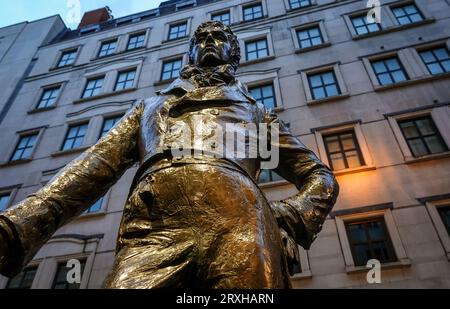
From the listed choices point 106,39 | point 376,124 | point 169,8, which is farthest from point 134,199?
point 169,8

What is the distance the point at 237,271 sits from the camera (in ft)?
4.22

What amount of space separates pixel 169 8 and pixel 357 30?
42.8 ft

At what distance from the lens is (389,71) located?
13.6 m

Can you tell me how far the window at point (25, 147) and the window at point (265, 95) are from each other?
34.2 feet

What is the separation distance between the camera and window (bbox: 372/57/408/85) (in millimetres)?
13289

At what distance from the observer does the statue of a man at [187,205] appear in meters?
1.34

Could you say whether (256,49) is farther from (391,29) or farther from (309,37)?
(391,29)

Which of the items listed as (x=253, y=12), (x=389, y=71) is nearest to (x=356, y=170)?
(x=389, y=71)

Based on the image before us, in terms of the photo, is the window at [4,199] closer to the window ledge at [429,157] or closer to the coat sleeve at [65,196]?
the coat sleeve at [65,196]

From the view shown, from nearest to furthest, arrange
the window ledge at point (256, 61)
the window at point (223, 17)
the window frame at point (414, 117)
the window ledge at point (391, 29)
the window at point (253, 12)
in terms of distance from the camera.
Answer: the window frame at point (414, 117)
the window ledge at point (391, 29)
the window ledge at point (256, 61)
the window at point (253, 12)
the window at point (223, 17)

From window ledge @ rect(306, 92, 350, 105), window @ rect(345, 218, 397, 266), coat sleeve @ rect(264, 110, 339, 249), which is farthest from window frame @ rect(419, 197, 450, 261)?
coat sleeve @ rect(264, 110, 339, 249)

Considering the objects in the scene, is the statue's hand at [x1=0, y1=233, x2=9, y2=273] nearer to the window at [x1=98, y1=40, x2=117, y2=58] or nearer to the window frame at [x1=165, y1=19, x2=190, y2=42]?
the window frame at [x1=165, y1=19, x2=190, y2=42]

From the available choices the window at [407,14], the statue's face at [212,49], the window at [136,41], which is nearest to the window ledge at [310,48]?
the window at [407,14]
